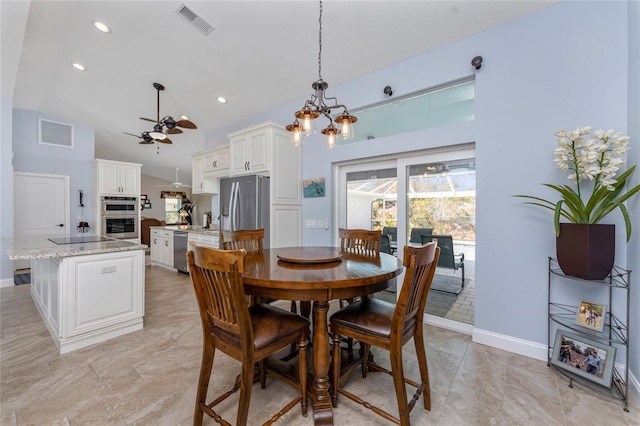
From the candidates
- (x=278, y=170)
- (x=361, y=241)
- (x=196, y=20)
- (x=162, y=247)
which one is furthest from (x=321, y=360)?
(x=162, y=247)

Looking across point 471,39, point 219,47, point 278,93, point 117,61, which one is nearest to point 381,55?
point 471,39

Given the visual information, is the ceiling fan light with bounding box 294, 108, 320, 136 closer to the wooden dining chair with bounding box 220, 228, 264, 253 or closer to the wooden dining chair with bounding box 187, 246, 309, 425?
the wooden dining chair with bounding box 187, 246, 309, 425

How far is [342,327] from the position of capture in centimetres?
156

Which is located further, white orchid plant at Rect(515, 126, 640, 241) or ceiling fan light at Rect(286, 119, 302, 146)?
ceiling fan light at Rect(286, 119, 302, 146)

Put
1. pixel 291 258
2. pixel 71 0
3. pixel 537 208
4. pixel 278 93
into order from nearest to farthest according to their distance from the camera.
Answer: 1. pixel 291 258
2. pixel 537 208
3. pixel 71 0
4. pixel 278 93

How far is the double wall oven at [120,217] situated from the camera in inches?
219

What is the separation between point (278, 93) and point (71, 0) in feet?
7.44

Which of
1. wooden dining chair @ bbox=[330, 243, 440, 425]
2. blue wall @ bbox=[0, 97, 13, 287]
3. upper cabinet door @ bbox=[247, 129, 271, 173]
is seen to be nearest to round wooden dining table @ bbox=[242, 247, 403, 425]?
wooden dining chair @ bbox=[330, 243, 440, 425]

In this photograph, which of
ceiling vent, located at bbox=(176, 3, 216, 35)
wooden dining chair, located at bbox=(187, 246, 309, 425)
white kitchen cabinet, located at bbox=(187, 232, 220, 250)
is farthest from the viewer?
white kitchen cabinet, located at bbox=(187, 232, 220, 250)

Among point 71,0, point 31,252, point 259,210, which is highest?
point 71,0

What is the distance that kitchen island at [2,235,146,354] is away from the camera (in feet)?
7.30

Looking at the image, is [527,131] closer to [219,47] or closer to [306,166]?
[306,166]

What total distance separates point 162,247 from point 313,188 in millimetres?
3769

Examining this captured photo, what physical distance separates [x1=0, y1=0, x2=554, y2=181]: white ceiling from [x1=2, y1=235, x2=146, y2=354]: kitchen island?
2205 mm
